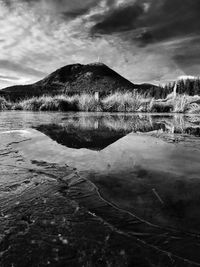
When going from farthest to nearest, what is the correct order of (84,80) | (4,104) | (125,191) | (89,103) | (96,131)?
(84,80)
(4,104)
(89,103)
(96,131)
(125,191)

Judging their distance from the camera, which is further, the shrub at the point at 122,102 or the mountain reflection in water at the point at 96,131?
the shrub at the point at 122,102

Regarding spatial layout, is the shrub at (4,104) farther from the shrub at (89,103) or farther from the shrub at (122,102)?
the shrub at (122,102)

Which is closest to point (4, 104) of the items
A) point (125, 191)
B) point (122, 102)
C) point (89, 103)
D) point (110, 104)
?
point (89, 103)

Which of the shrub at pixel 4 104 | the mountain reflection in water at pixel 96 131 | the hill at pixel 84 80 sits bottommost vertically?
the mountain reflection in water at pixel 96 131

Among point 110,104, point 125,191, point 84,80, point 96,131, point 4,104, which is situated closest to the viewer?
point 125,191

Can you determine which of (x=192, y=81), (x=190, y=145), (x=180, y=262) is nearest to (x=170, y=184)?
(x=180, y=262)

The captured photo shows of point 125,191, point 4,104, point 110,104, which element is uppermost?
point 110,104

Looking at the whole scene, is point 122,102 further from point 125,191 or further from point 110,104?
point 125,191

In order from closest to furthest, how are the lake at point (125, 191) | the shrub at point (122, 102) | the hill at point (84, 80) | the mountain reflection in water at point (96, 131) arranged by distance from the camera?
1. the lake at point (125, 191)
2. the mountain reflection in water at point (96, 131)
3. the shrub at point (122, 102)
4. the hill at point (84, 80)

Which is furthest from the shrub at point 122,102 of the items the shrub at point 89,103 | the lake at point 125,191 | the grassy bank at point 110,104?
the lake at point 125,191

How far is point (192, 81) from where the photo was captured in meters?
65.9

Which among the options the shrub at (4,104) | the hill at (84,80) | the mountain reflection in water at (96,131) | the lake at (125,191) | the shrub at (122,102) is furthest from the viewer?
the hill at (84,80)

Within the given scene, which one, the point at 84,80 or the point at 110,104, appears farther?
the point at 84,80

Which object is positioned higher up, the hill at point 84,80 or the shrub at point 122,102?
the hill at point 84,80
